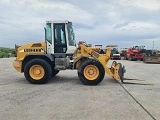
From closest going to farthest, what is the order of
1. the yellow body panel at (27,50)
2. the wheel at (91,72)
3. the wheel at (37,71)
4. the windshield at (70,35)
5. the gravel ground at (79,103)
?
the gravel ground at (79,103), the wheel at (91,72), the wheel at (37,71), the yellow body panel at (27,50), the windshield at (70,35)

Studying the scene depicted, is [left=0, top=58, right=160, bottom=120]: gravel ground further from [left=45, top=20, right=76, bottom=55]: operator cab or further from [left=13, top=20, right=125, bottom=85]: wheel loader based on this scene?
[left=45, top=20, right=76, bottom=55]: operator cab

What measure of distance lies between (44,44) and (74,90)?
309 centimetres

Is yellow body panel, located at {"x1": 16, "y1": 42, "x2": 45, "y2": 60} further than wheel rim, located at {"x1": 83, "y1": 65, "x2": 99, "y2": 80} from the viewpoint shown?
Yes

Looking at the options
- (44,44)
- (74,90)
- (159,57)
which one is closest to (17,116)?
(74,90)

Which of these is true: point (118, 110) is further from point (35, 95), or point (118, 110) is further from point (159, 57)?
point (159, 57)

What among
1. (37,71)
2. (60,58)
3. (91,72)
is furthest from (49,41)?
(91,72)

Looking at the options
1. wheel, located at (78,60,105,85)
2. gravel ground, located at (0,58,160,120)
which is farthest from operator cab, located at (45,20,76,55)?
gravel ground, located at (0,58,160,120)

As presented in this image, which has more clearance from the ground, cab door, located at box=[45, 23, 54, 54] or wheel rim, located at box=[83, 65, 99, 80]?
cab door, located at box=[45, 23, 54, 54]

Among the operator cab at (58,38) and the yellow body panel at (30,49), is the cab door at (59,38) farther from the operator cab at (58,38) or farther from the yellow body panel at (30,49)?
the yellow body panel at (30,49)

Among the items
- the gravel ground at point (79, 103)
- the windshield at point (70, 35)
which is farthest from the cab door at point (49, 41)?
the gravel ground at point (79, 103)

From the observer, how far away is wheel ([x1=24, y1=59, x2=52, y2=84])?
1102cm

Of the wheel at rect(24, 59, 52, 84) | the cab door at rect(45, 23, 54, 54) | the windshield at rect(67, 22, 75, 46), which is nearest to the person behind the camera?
the wheel at rect(24, 59, 52, 84)

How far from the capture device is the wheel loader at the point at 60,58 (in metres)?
10.9

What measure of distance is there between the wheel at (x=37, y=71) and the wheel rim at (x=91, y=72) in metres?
1.54
